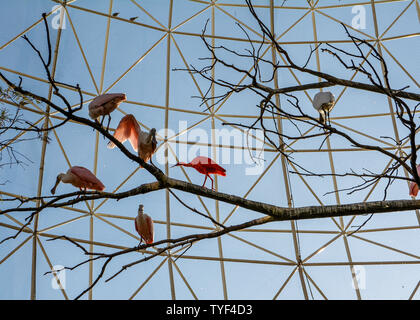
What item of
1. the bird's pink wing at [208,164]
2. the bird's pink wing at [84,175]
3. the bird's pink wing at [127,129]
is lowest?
the bird's pink wing at [84,175]

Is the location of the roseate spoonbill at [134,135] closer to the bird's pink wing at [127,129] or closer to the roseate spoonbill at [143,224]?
the bird's pink wing at [127,129]

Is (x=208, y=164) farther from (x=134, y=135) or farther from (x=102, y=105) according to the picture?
(x=102, y=105)

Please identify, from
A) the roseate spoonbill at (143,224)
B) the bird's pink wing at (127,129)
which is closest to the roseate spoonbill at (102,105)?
the bird's pink wing at (127,129)

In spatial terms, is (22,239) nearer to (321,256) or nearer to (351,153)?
(321,256)

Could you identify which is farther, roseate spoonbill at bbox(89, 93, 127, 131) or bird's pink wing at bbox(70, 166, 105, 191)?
bird's pink wing at bbox(70, 166, 105, 191)

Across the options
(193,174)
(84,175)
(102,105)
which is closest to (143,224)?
(84,175)

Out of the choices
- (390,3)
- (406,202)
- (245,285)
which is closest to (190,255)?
(245,285)

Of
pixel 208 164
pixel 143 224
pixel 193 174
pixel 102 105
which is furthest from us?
pixel 193 174

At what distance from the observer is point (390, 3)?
15.7 m

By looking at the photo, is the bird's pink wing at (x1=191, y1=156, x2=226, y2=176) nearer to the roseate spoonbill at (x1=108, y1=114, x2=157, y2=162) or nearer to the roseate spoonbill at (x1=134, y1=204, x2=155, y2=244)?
the roseate spoonbill at (x1=108, y1=114, x2=157, y2=162)

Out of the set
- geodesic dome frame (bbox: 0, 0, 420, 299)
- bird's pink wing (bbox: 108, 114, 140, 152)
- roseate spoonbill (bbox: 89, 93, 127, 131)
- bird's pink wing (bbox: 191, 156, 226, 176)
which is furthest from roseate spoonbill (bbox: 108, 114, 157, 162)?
geodesic dome frame (bbox: 0, 0, 420, 299)

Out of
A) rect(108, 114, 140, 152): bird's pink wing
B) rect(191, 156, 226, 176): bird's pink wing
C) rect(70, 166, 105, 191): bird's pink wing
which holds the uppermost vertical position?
rect(108, 114, 140, 152): bird's pink wing

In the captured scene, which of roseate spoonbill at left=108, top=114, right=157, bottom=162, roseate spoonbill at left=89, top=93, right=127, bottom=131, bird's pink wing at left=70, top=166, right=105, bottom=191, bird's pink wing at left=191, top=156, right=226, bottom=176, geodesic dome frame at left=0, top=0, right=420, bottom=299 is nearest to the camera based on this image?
roseate spoonbill at left=89, top=93, right=127, bottom=131
